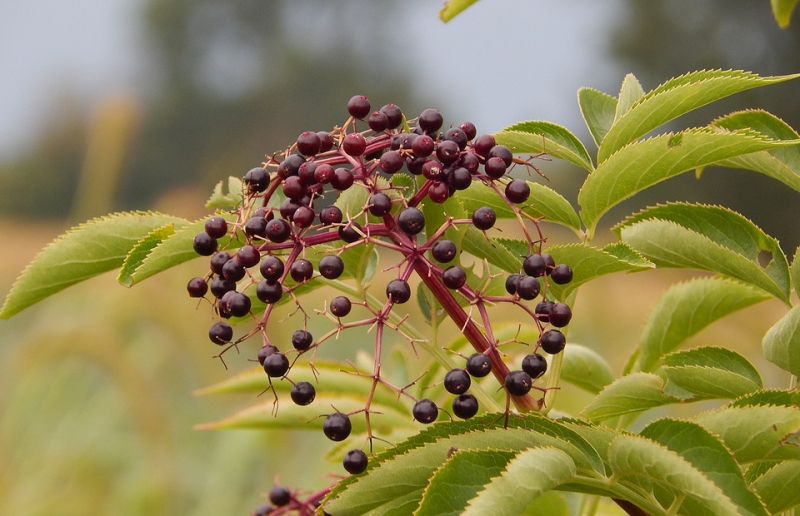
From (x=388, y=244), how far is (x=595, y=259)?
0.61ft

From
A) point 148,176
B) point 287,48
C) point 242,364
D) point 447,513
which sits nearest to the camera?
point 447,513

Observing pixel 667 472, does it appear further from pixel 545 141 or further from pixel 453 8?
pixel 453 8

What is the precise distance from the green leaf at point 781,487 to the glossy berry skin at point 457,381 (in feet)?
0.87

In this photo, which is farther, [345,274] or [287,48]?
[287,48]

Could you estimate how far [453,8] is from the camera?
961 mm

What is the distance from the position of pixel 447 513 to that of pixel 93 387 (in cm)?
401

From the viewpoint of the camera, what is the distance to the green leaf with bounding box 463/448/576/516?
50 cm

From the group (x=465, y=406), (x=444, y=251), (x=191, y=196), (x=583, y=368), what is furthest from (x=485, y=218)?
(x=191, y=196)

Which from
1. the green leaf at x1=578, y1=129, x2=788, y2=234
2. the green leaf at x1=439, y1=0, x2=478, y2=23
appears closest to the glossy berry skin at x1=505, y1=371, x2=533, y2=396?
the green leaf at x1=578, y1=129, x2=788, y2=234

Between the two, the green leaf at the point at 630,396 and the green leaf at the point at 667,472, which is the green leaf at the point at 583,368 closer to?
the green leaf at the point at 630,396

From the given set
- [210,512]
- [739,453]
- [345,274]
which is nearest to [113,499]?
[210,512]

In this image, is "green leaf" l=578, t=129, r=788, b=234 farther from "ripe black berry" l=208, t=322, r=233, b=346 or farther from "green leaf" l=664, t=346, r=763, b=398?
"ripe black berry" l=208, t=322, r=233, b=346

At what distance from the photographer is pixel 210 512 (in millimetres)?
3191

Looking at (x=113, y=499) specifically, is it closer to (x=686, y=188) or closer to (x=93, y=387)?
(x=93, y=387)
